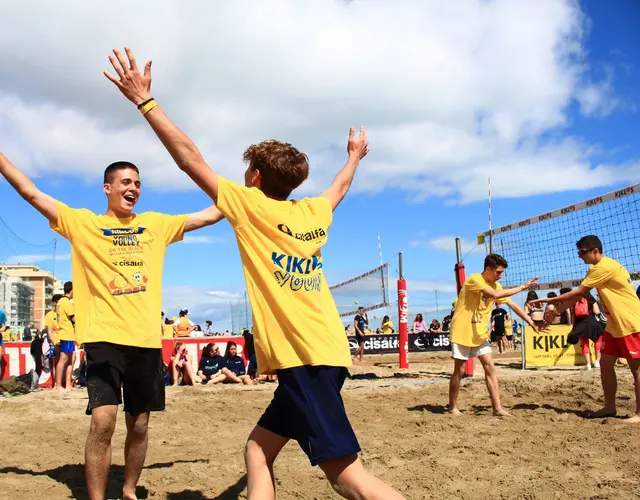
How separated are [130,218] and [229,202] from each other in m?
1.50

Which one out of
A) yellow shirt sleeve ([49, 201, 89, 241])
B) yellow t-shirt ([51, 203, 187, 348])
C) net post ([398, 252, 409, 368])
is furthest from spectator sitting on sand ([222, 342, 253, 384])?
yellow shirt sleeve ([49, 201, 89, 241])

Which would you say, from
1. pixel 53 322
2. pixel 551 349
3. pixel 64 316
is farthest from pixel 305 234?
pixel 551 349

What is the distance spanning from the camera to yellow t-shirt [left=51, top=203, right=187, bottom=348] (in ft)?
11.1

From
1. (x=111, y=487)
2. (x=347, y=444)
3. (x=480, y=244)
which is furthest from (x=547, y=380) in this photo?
(x=347, y=444)

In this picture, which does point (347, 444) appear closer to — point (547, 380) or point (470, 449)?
point (470, 449)

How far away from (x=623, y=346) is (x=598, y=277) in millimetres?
745

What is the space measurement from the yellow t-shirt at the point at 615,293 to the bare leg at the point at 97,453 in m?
4.93

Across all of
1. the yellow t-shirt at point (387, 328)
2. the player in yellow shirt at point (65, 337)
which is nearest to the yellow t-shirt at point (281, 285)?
the player in yellow shirt at point (65, 337)

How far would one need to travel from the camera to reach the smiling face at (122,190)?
141 inches

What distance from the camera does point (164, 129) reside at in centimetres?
226

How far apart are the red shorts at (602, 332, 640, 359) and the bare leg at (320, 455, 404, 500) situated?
15.9ft

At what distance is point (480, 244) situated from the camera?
1248 centimetres

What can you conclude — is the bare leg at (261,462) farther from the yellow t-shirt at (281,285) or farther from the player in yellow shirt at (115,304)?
the player in yellow shirt at (115,304)

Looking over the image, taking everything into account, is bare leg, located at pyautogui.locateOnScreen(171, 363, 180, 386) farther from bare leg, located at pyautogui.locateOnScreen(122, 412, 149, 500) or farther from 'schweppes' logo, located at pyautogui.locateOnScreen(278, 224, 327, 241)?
'schweppes' logo, located at pyautogui.locateOnScreen(278, 224, 327, 241)
